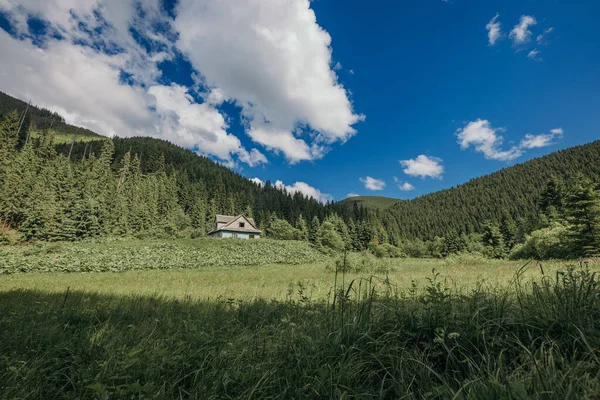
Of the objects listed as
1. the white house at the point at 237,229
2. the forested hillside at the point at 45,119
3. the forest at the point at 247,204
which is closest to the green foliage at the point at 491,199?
the forest at the point at 247,204

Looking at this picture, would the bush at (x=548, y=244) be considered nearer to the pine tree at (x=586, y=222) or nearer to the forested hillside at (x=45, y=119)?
the pine tree at (x=586, y=222)

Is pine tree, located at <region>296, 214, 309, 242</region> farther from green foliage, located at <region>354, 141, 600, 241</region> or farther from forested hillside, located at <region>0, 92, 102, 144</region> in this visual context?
forested hillside, located at <region>0, 92, 102, 144</region>

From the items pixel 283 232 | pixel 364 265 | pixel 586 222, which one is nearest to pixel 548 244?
pixel 586 222

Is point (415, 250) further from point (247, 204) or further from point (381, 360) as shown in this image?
point (381, 360)

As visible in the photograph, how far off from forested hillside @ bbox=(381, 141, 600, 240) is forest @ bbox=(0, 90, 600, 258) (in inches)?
20.4

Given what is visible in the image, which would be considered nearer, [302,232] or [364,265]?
[364,265]

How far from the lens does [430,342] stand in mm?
2330

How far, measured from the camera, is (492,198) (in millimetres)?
124312

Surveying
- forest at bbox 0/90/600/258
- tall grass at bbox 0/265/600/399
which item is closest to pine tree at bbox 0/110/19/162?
forest at bbox 0/90/600/258

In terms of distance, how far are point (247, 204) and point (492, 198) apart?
11756 centimetres

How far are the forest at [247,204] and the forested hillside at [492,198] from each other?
0.52 metres

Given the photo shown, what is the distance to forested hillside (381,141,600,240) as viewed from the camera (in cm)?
10706

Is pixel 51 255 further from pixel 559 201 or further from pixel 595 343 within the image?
pixel 559 201

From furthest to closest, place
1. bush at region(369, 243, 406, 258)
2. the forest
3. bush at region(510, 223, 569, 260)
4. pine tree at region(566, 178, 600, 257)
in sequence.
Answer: bush at region(369, 243, 406, 258)
the forest
bush at region(510, 223, 569, 260)
pine tree at region(566, 178, 600, 257)
